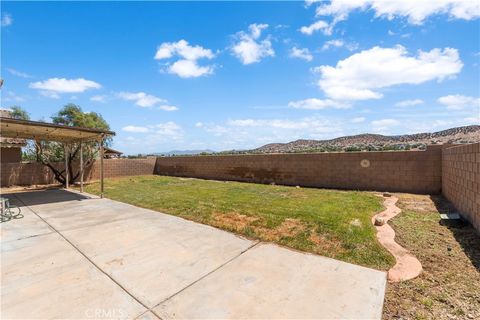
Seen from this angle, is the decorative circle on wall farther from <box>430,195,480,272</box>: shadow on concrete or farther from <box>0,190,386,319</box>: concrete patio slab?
<box>0,190,386,319</box>: concrete patio slab

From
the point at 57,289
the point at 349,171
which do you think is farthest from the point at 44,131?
the point at 349,171

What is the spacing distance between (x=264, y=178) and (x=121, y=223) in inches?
319

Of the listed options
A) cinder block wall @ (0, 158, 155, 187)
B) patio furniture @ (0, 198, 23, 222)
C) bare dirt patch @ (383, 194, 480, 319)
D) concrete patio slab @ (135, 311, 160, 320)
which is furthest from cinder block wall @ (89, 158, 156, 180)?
bare dirt patch @ (383, 194, 480, 319)

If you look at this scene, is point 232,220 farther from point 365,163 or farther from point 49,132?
point 49,132

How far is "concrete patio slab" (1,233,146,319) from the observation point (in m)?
2.50

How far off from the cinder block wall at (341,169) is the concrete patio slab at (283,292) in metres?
6.78

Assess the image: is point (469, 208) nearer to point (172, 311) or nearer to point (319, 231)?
point (319, 231)

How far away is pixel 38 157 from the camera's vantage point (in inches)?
569

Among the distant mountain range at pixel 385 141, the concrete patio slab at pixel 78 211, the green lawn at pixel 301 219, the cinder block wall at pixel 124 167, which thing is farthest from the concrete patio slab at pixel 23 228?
the distant mountain range at pixel 385 141

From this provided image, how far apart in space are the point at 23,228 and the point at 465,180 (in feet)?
29.0

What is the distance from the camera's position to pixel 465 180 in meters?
5.12

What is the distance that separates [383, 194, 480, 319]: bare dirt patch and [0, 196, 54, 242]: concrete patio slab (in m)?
→ 5.88

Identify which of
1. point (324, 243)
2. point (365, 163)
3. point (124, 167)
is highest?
point (365, 163)

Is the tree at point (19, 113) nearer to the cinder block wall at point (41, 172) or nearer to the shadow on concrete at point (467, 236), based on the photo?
the cinder block wall at point (41, 172)
